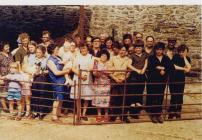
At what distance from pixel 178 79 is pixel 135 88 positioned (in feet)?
2.60

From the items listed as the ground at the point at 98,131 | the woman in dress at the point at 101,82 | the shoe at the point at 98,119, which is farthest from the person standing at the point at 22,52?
the shoe at the point at 98,119

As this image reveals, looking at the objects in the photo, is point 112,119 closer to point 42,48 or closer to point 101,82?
point 101,82

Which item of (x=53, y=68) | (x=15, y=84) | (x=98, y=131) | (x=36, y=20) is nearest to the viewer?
(x=98, y=131)

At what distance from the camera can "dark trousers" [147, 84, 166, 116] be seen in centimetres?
670

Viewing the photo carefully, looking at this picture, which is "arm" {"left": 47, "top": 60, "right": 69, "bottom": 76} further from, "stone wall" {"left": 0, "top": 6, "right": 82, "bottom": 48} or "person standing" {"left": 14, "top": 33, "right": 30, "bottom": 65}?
"stone wall" {"left": 0, "top": 6, "right": 82, "bottom": 48}

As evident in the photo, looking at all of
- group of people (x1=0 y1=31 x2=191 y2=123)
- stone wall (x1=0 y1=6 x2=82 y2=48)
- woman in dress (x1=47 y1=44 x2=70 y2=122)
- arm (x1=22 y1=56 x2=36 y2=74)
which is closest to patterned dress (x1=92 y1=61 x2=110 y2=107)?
group of people (x1=0 y1=31 x2=191 y2=123)

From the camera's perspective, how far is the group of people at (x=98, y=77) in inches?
256

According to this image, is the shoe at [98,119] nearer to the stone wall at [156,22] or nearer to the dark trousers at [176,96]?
the dark trousers at [176,96]

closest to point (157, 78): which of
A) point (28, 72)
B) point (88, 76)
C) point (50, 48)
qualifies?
point (88, 76)

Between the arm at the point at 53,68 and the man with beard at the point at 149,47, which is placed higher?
the man with beard at the point at 149,47

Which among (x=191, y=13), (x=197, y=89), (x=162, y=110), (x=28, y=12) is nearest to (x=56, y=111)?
Result: (x=162, y=110)

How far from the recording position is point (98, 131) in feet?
20.4

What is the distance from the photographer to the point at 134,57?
6.56 m
